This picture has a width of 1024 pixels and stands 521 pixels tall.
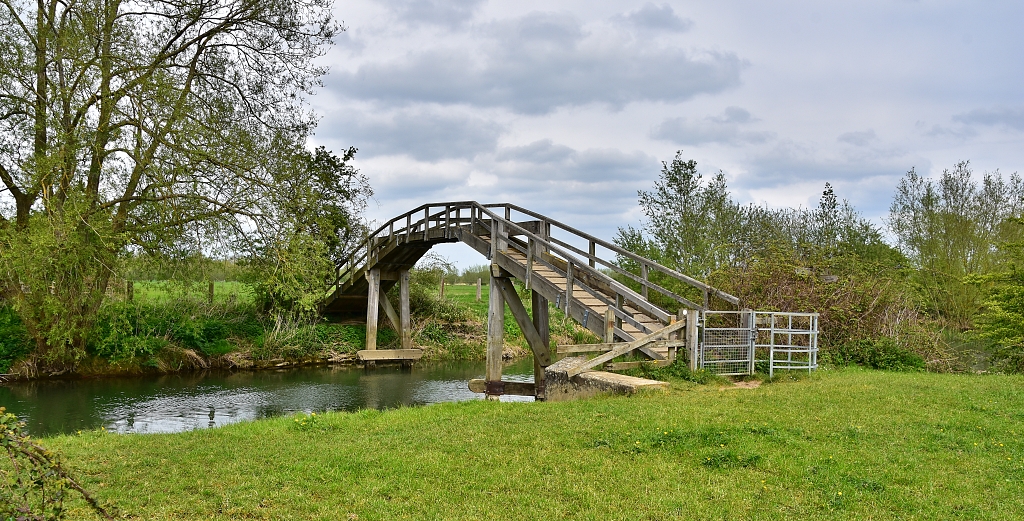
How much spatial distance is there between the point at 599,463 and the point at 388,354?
19.2m

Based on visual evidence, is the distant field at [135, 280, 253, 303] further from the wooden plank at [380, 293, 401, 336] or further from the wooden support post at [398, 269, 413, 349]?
the wooden support post at [398, 269, 413, 349]

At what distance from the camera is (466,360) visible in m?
29.0

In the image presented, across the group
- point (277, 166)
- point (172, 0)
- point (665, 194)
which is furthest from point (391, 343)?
point (172, 0)

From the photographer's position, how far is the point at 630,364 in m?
14.4

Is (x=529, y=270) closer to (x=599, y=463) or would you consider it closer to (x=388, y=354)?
(x=599, y=463)

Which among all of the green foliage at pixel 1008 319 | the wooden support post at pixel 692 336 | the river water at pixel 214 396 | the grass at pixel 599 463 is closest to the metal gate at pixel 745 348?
the wooden support post at pixel 692 336

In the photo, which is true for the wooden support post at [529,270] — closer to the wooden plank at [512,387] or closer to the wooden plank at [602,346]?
the wooden plank at [512,387]

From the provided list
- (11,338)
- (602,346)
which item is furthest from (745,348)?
(11,338)

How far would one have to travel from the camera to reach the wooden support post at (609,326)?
14.2 m

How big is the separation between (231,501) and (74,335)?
17.3 metres

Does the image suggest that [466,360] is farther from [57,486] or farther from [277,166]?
[57,486]

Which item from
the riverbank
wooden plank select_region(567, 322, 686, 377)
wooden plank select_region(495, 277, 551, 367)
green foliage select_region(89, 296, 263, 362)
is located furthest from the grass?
the riverbank

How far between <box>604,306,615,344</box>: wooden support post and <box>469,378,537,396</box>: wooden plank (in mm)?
3614

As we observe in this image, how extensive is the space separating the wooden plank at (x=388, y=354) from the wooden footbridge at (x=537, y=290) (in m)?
0.04
